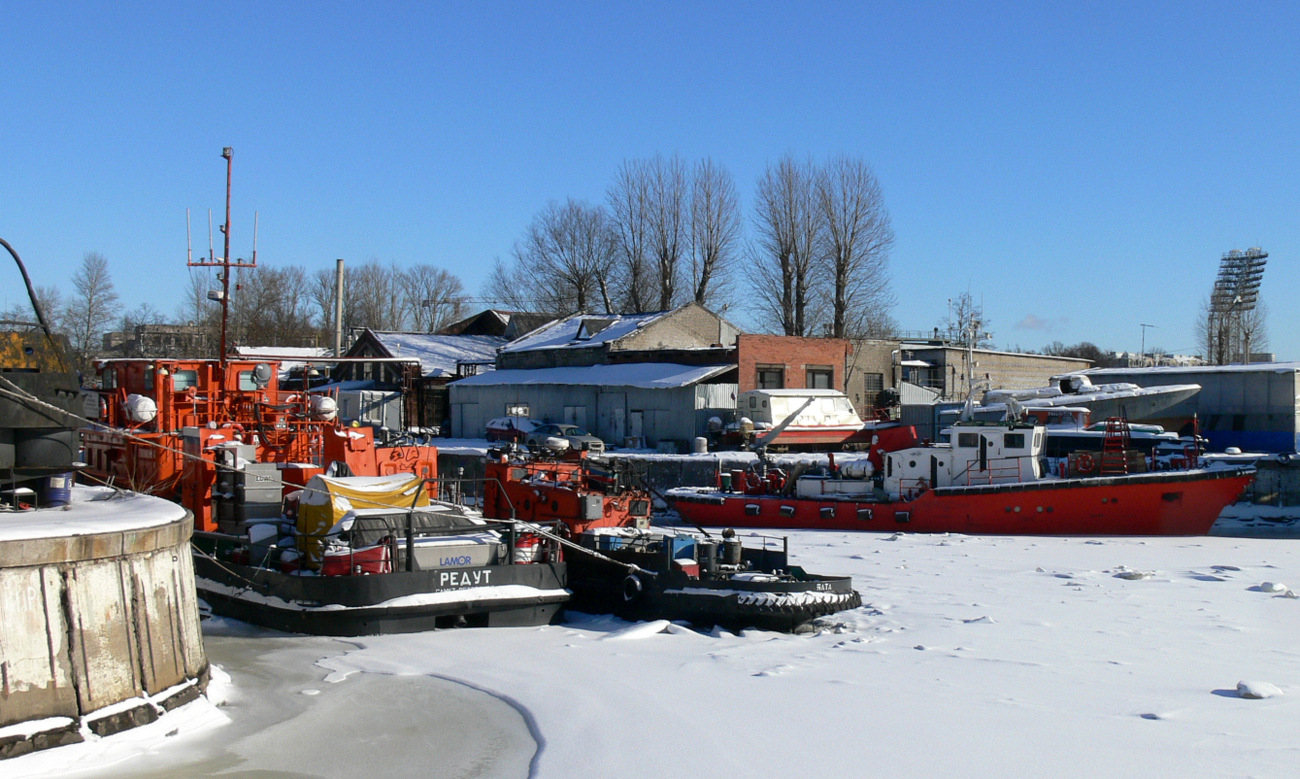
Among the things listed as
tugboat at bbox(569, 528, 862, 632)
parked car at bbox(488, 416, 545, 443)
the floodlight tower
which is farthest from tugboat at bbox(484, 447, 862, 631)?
the floodlight tower

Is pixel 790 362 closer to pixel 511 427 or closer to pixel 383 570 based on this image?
pixel 511 427

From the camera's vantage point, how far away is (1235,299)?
79.9m

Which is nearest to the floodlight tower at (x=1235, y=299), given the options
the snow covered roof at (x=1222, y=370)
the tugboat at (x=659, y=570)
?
the snow covered roof at (x=1222, y=370)

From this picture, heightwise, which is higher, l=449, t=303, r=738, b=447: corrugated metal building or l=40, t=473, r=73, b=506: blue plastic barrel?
l=449, t=303, r=738, b=447: corrugated metal building

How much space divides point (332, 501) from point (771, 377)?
26.3 metres

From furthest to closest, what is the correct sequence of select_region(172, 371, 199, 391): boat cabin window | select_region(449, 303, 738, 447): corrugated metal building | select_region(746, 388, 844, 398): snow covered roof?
1. select_region(449, 303, 738, 447): corrugated metal building
2. select_region(746, 388, 844, 398): snow covered roof
3. select_region(172, 371, 199, 391): boat cabin window

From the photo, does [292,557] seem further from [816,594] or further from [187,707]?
[816,594]

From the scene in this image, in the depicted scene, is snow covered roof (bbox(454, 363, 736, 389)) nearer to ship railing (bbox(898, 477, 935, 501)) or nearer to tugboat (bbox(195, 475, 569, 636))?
ship railing (bbox(898, 477, 935, 501))

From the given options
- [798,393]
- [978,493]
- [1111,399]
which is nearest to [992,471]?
[978,493]

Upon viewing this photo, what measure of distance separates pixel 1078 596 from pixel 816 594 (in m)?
4.05

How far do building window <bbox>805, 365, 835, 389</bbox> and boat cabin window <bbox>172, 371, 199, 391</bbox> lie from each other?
86.2ft

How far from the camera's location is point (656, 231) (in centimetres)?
5894

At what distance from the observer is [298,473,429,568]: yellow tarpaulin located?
13039 millimetres

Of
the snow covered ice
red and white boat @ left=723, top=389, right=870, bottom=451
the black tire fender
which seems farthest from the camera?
red and white boat @ left=723, top=389, right=870, bottom=451
